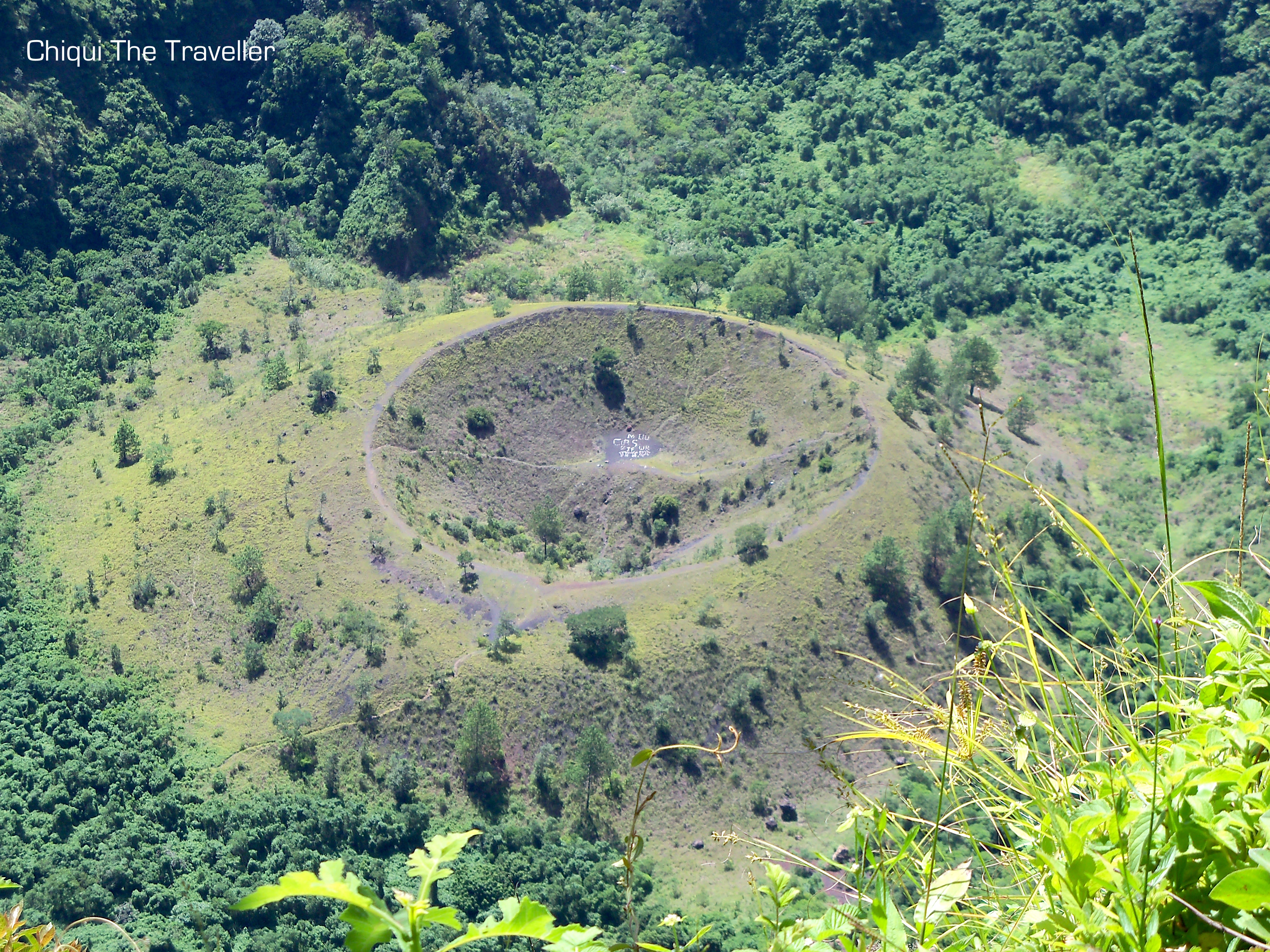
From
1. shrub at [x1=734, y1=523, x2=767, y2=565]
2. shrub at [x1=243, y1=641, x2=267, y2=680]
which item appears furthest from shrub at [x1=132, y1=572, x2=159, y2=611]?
shrub at [x1=734, y1=523, x2=767, y2=565]

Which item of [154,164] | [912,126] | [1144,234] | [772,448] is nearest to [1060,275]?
[1144,234]

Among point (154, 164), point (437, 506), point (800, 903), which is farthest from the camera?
point (154, 164)

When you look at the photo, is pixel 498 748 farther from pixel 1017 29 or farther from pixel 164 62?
pixel 1017 29

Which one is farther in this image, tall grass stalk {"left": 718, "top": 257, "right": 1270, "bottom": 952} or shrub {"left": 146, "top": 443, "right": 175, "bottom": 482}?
shrub {"left": 146, "top": 443, "right": 175, "bottom": 482}

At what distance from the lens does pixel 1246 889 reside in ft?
11.5

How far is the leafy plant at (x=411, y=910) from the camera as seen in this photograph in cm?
308

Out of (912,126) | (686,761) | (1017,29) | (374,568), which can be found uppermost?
(1017,29)

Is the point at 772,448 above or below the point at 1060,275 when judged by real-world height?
below

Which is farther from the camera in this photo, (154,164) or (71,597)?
(154,164)

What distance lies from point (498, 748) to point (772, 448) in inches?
867

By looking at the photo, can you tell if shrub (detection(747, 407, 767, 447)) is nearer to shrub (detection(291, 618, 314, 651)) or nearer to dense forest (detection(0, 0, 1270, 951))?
dense forest (detection(0, 0, 1270, 951))

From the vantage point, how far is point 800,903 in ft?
108

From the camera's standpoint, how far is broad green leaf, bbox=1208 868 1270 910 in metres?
3.50

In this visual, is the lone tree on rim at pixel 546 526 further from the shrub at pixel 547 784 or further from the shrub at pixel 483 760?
the shrub at pixel 547 784
